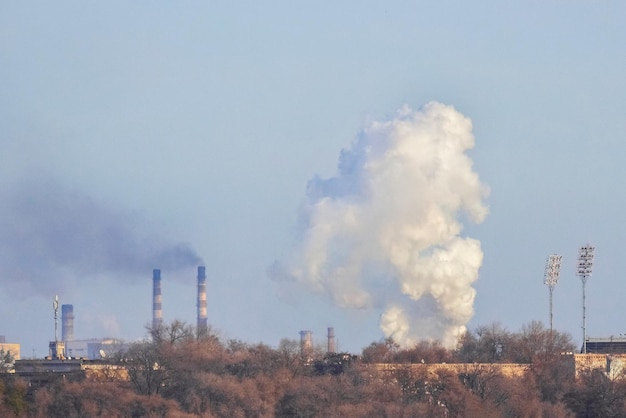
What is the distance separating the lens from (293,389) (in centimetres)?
10281

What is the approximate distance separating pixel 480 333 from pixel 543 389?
2544 centimetres

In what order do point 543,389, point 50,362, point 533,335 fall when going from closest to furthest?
point 543,389, point 50,362, point 533,335

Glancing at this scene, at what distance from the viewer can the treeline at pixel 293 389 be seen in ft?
319

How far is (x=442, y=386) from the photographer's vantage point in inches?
4149

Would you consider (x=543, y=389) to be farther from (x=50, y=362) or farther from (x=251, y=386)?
(x=50, y=362)

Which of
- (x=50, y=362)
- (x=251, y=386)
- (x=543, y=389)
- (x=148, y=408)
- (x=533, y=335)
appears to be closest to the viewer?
(x=148, y=408)

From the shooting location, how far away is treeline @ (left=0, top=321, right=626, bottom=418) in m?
97.2

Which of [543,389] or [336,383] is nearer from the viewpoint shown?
[336,383]

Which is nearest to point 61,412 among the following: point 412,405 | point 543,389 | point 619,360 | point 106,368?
point 106,368

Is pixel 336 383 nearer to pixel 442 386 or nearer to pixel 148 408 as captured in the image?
pixel 442 386

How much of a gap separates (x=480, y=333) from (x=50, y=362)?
121ft

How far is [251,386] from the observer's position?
103188mm

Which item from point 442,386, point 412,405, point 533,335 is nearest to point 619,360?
point 533,335

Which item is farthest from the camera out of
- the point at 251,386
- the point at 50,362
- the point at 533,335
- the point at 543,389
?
the point at 533,335
